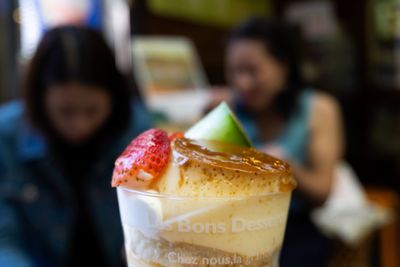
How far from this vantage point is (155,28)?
2.91 m

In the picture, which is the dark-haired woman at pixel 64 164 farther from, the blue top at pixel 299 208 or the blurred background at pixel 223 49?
the blurred background at pixel 223 49

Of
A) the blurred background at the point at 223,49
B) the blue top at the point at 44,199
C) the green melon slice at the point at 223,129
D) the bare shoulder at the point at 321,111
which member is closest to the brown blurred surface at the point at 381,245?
the blurred background at the point at 223,49

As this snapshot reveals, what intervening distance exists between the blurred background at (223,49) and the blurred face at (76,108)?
0.74 m

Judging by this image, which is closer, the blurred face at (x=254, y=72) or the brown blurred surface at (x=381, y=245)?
the blurred face at (x=254, y=72)

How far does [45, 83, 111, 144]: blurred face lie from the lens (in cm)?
128

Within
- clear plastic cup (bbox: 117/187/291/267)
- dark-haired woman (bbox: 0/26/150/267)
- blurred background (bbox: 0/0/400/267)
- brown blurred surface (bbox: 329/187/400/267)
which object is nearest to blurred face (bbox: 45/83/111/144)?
dark-haired woman (bbox: 0/26/150/267)

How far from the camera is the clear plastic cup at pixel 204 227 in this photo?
46 cm

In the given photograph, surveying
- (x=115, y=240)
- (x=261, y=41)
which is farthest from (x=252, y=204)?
(x=261, y=41)

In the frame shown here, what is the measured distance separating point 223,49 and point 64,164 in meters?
2.35

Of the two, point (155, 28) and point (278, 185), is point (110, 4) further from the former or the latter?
point (278, 185)

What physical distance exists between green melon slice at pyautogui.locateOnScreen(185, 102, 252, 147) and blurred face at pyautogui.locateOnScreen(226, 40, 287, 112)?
1153mm

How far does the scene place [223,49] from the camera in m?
3.62

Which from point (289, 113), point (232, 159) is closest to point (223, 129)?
point (232, 159)

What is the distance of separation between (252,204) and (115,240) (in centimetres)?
112
